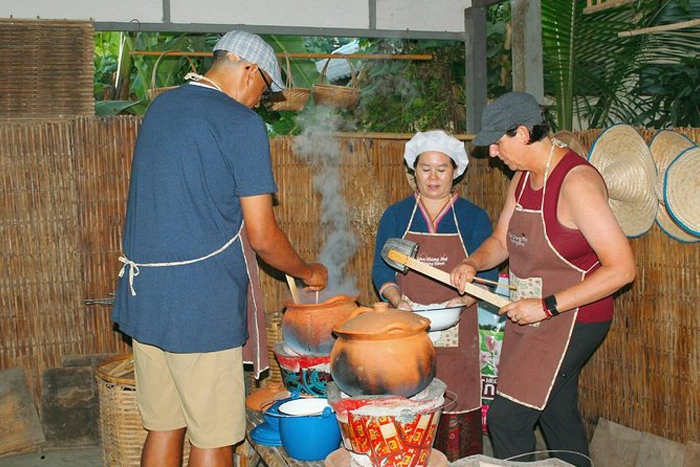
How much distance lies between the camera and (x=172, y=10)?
5.46 metres

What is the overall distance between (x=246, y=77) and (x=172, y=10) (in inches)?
95.3

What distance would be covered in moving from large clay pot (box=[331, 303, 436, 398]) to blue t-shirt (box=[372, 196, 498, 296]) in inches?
51.5

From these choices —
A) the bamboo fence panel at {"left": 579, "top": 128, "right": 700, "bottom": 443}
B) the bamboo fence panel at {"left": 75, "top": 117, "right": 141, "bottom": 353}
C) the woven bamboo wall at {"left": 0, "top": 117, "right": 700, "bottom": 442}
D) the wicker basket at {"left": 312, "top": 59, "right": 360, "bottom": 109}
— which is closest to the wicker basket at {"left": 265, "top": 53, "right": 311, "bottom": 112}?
the wicker basket at {"left": 312, "top": 59, "right": 360, "bottom": 109}

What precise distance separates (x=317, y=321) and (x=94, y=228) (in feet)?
8.09

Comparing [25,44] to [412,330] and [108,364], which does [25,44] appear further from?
[412,330]

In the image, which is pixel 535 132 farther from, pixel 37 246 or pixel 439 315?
pixel 37 246

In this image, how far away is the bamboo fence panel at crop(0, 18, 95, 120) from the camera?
5305 millimetres

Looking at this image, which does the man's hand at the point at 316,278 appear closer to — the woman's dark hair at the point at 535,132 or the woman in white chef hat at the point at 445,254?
the woman in white chef hat at the point at 445,254

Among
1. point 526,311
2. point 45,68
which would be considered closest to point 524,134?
point 526,311

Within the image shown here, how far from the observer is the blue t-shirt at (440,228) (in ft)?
14.8

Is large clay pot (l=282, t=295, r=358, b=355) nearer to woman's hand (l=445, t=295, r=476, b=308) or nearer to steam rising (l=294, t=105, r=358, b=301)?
woman's hand (l=445, t=295, r=476, b=308)

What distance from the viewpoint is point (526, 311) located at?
3.40 m

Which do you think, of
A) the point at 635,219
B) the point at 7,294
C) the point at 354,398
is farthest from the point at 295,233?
the point at 354,398

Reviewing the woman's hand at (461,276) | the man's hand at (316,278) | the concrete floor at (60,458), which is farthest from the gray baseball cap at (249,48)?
the concrete floor at (60,458)
